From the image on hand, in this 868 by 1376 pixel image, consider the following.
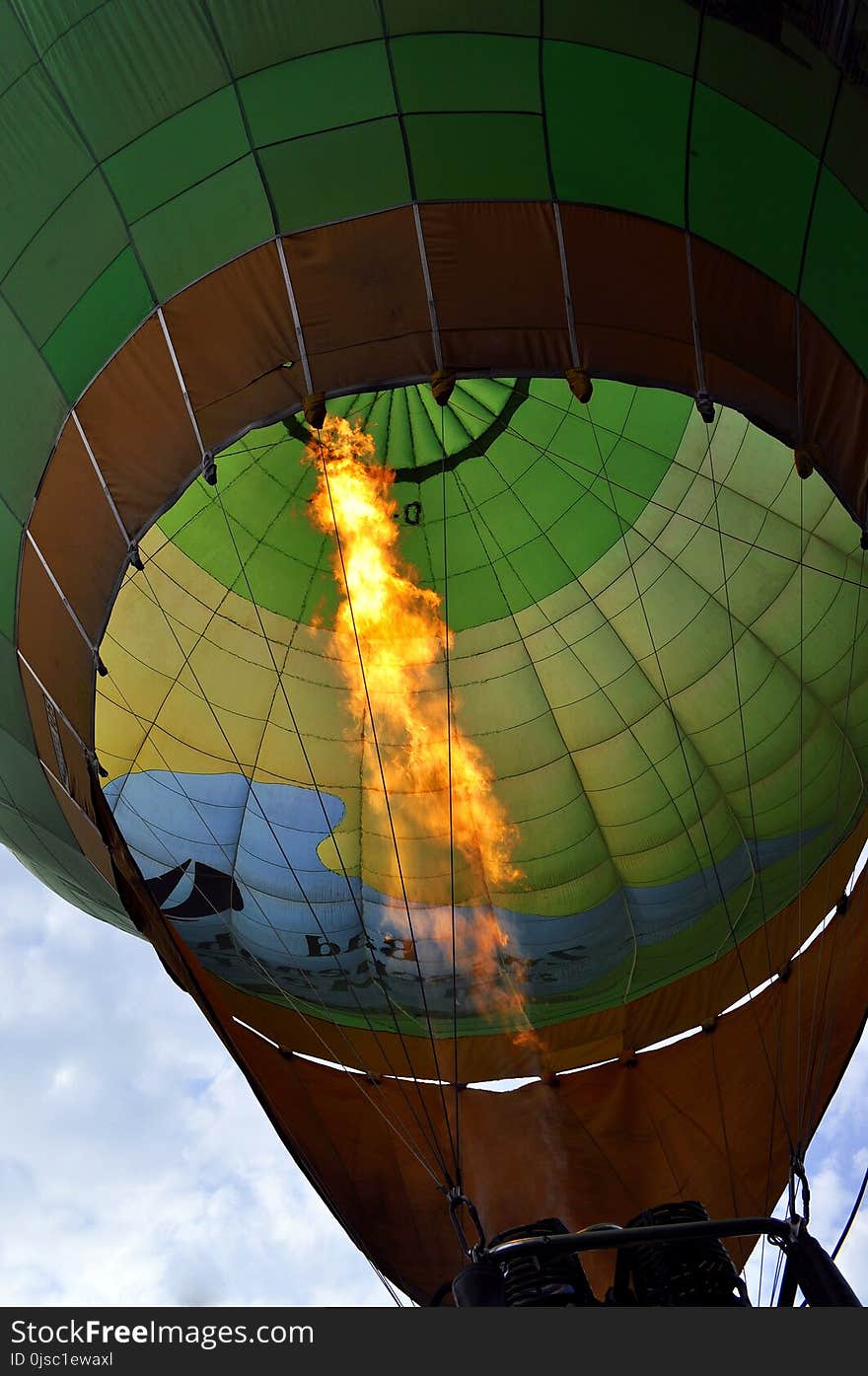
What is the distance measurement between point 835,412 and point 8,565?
141 inches

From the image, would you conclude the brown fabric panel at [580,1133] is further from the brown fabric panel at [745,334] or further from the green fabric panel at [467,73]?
the green fabric panel at [467,73]

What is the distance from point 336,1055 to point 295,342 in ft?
16.2

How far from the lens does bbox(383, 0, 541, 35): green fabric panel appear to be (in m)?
4.24

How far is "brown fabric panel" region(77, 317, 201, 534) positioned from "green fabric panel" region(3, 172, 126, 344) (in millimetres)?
291

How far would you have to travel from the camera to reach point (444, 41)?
4.29 metres

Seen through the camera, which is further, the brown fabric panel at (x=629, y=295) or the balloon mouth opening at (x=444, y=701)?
the balloon mouth opening at (x=444, y=701)

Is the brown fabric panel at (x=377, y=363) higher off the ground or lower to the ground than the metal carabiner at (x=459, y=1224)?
higher

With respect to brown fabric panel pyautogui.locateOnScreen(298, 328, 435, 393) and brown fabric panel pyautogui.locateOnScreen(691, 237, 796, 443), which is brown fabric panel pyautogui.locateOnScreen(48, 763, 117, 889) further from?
brown fabric panel pyautogui.locateOnScreen(691, 237, 796, 443)

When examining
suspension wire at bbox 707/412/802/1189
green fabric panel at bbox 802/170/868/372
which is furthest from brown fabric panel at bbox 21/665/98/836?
suspension wire at bbox 707/412/802/1189

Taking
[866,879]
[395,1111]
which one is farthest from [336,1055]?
[866,879]

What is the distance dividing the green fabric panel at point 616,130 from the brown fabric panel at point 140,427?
5.58 feet

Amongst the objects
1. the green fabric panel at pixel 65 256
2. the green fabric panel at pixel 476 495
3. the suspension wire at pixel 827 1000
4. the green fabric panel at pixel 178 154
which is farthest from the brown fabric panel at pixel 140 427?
the suspension wire at pixel 827 1000

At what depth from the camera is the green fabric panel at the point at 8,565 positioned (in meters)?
5.23
